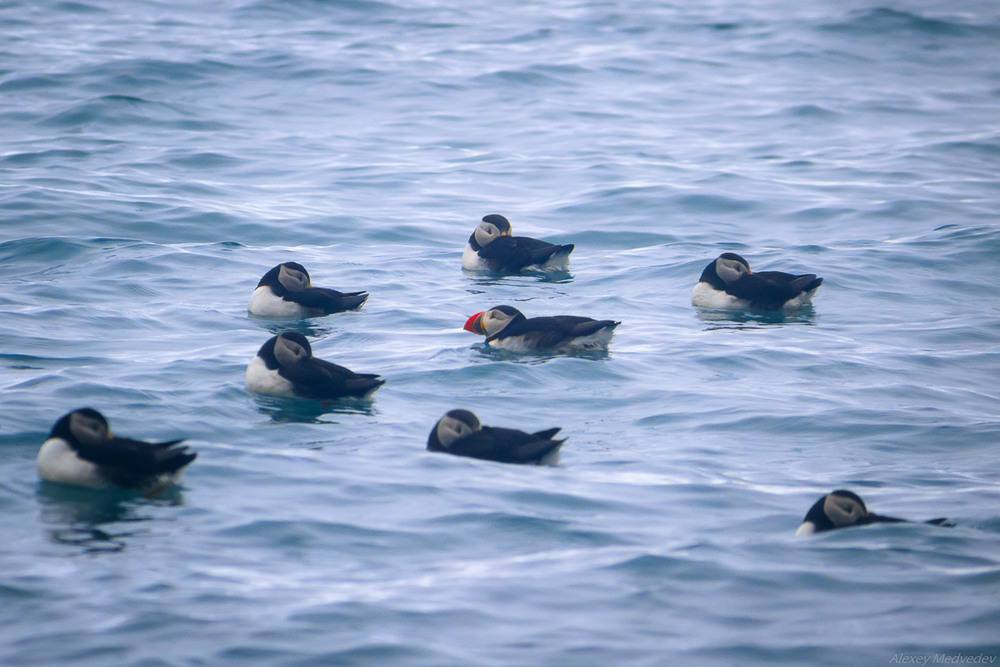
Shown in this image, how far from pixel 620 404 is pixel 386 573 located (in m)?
3.89

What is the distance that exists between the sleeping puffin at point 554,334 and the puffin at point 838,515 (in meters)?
4.22

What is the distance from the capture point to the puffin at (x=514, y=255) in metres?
14.5

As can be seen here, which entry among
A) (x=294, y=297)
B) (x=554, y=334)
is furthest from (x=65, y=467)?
(x=294, y=297)

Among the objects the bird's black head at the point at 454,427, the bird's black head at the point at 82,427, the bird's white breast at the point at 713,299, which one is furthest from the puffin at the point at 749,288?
the bird's black head at the point at 82,427

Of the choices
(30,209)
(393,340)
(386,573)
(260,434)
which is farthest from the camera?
(30,209)

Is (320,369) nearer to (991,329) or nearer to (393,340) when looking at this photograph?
(393,340)

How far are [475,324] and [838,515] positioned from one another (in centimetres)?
547

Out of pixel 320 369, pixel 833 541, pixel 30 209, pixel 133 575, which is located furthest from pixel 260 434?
pixel 30 209

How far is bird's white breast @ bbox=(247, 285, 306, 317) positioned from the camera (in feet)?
40.2

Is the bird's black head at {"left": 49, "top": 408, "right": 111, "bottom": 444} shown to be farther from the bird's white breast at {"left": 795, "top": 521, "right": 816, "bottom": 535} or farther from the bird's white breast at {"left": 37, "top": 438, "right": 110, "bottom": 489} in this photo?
the bird's white breast at {"left": 795, "top": 521, "right": 816, "bottom": 535}

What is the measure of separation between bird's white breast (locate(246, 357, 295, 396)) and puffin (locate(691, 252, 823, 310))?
18.7 ft

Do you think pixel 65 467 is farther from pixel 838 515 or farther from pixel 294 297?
pixel 294 297

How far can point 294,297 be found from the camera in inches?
482

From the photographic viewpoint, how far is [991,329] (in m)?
12.6
